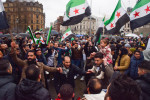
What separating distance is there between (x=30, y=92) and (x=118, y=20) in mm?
5188

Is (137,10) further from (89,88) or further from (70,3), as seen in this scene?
(89,88)

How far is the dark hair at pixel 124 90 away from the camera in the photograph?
1353 mm

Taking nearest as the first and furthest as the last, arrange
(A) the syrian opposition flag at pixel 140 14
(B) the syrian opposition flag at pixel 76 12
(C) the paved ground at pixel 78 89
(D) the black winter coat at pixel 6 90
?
(D) the black winter coat at pixel 6 90, (C) the paved ground at pixel 78 89, (A) the syrian opposition flag at pixel 140 14, (B) the syrian opposition flag at pixel 76 12

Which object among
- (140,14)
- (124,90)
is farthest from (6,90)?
(140,14)

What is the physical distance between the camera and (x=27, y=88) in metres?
1.96

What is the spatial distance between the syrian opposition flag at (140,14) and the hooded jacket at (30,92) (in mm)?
4521

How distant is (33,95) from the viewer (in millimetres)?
1962

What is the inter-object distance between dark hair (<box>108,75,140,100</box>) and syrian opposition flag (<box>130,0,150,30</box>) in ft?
14.3

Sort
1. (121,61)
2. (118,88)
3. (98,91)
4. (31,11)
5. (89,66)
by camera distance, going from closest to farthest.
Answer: (118,88)
(98,91)
(121,61)
(89,66)
(31,11)

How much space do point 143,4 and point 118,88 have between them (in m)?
4.87

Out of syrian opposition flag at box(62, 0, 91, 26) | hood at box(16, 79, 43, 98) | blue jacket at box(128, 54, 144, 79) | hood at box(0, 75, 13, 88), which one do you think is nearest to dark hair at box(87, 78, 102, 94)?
Answer: hood at box(16, 79, 43, 98)

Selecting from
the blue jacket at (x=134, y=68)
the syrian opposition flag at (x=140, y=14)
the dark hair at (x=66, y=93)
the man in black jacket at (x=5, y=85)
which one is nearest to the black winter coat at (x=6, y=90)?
the man in black jacket at (x=5, y=85)

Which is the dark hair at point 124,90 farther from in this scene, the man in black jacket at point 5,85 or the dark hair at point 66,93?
the man in black jacket at point 5,85

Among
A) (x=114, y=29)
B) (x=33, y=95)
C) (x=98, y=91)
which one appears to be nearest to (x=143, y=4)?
(x=114, y=29)
